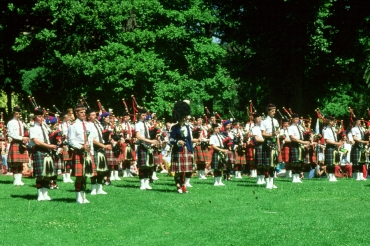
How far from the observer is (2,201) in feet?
43.1

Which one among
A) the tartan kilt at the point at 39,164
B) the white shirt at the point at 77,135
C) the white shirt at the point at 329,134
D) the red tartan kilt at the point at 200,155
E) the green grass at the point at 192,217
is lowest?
the green grass at the point at 192,217

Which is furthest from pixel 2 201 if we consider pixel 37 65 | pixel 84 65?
pixel 37 65

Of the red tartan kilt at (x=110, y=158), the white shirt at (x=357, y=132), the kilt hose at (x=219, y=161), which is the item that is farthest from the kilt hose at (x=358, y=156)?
the red tartan kilt at (x=110, y=158)

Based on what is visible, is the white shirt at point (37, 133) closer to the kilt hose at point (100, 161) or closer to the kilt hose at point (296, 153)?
the kilt hose at point (100, 161)

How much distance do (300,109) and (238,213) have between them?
703 inches

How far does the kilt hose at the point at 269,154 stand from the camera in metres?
15.8

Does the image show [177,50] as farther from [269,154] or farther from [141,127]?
[269,154]

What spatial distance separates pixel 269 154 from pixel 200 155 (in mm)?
3804

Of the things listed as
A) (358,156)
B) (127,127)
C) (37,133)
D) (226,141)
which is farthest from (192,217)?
(358,156)

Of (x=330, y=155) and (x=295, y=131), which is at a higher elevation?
(x=295, y=131)

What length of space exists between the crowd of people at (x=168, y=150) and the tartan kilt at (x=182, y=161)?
0.02m

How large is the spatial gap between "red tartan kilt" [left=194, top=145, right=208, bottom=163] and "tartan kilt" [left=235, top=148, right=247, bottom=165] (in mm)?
1785

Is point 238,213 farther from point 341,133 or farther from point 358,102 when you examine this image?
point 358,102

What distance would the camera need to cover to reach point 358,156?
62.4ft
